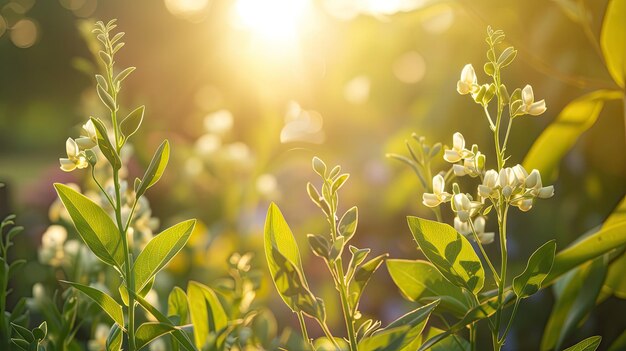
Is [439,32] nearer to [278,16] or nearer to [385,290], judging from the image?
[278,16]

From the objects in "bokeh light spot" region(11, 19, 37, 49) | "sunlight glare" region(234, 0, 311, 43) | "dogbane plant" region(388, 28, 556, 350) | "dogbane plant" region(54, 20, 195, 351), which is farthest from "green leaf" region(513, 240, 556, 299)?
"bokeh light spot" region(11, 19, 37, 49)

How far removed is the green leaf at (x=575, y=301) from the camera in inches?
17.3

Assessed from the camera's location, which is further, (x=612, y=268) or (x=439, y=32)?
(x=439, y=32)

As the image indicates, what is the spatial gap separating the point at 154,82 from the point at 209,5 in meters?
0.50

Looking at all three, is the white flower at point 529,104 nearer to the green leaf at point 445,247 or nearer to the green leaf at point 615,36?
the green leaf at point 445,247

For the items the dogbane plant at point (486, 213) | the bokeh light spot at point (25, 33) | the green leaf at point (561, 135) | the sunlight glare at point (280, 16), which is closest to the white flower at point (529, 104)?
the dogbane plant at point (486, 213)

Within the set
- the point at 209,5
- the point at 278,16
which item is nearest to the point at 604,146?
the point at 278,16

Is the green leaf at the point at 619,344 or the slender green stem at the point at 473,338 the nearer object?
the slender green stem at the point at 473,338

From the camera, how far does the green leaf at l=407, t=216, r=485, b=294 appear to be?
26 centimetres

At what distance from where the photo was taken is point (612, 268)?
49cm

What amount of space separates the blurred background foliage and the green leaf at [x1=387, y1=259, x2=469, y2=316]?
0.22 m

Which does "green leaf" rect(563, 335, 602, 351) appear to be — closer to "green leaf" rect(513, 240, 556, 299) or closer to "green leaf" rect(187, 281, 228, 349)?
"green leaf" rect(513, 240, 556, 299)

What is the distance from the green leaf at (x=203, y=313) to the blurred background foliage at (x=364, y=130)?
0.14m

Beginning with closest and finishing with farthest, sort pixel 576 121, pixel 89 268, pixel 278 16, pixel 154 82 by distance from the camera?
1. pixel 89 268
2. pixel 576 121
3. pixel 278 16
4. pixel 154 82
